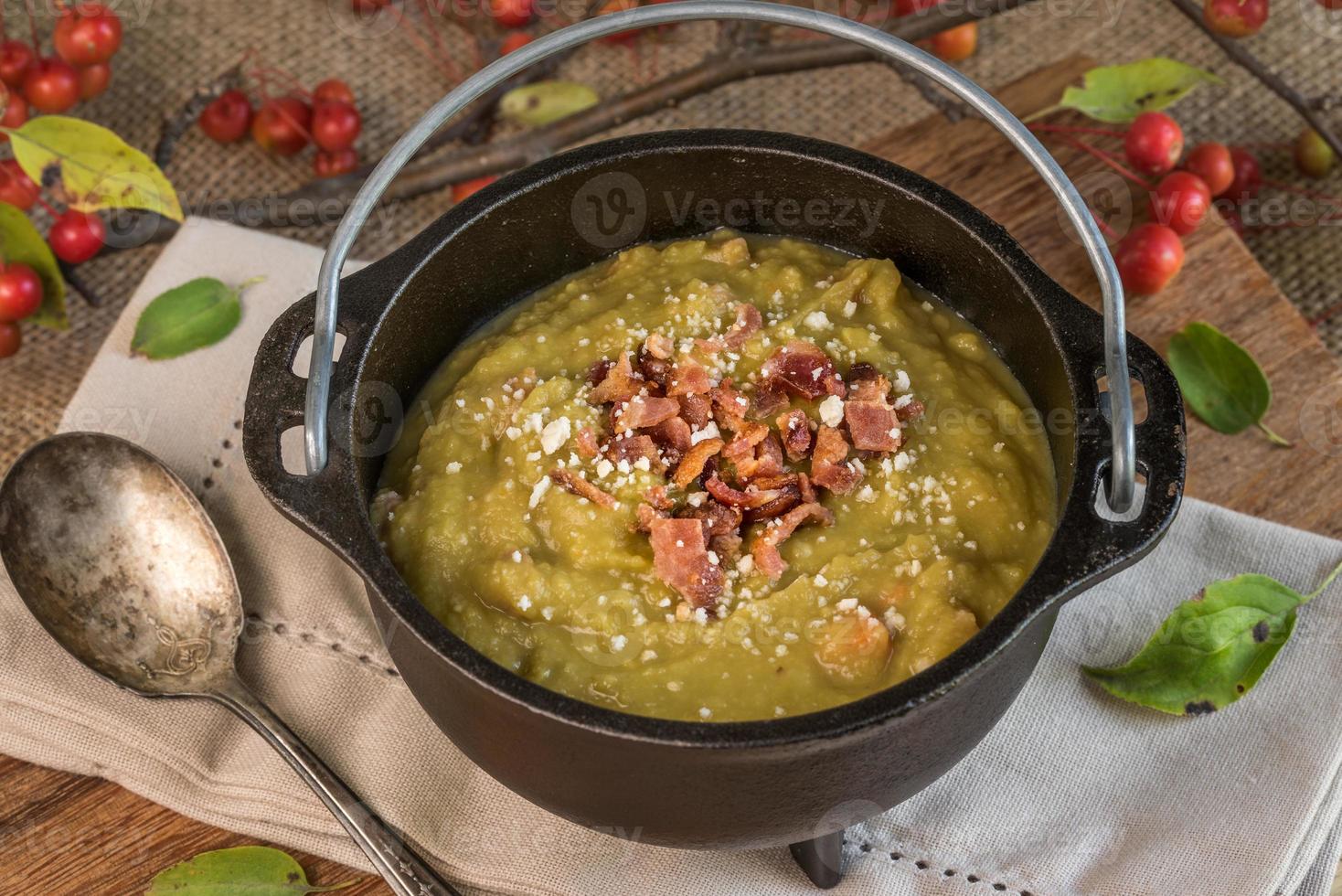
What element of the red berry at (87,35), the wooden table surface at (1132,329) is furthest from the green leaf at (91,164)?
the wooden table surface at (1132,329)

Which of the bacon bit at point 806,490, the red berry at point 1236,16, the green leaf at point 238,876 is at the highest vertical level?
the red berry at point 1236,16

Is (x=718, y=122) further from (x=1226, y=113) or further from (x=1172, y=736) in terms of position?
(x=1172, y=736)

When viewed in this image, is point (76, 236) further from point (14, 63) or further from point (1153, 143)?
point (1153, 143)

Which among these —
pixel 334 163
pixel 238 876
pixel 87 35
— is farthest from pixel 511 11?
pixel 238 876

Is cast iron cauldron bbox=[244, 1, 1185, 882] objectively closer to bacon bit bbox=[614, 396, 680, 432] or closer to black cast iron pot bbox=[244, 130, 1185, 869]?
black cast iron pot bbox=[244, 130, 1185, 869]

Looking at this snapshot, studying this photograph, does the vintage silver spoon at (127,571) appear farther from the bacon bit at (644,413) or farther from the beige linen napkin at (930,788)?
the bacon bit at (644,413)
